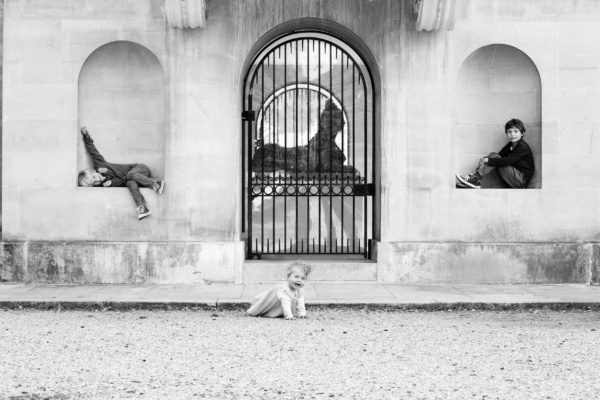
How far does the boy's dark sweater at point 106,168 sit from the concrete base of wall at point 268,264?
43.3 inches

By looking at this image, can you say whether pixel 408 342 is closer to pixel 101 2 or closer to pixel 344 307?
pixel 344 307

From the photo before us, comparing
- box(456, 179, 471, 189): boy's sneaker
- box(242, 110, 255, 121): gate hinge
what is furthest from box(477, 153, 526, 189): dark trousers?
box(242, 110, 255, 121): gate hinge

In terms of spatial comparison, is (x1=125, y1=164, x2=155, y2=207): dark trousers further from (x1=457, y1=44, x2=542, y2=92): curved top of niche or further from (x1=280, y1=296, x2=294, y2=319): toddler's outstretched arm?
(x1=457, y1=44, x2=542, y2=92): curved top of niche

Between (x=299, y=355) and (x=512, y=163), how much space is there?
6943mm

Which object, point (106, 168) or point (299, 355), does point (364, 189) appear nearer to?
point (106, 168)

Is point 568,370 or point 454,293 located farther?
point 454,293

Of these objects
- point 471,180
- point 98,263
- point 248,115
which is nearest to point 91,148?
point 98,263

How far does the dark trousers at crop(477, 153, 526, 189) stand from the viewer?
12.7m

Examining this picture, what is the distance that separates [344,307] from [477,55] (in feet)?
17.0

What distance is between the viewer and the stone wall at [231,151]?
1220 centimetres

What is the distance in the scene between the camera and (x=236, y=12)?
12266mm

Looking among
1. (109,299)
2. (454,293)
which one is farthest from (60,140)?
(454,293)

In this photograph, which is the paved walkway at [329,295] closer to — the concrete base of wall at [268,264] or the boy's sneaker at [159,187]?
the concrete base of wall at [268,264]

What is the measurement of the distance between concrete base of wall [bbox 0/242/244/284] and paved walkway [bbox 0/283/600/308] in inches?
10.9
